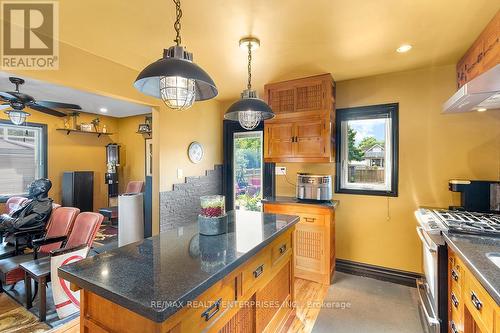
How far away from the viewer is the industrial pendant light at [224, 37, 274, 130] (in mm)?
1816

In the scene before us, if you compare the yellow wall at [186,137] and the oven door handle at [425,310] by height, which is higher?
the yellow wall at [186,137]

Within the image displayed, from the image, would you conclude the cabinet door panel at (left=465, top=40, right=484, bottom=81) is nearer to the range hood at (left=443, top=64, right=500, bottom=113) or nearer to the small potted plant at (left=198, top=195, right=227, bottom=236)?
the range hood at (left=443, top=64, right=500, bottom=113)

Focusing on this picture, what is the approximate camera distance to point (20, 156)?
453 cm

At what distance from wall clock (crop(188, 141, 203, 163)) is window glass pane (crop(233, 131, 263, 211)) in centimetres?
69

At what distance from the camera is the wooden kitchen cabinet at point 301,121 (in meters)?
2.90

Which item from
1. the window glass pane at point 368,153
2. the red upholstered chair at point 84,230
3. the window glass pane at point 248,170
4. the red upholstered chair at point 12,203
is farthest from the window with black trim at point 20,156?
the window glass pane at point 368,153

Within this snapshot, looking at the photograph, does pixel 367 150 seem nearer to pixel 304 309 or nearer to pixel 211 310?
pixel 304 309

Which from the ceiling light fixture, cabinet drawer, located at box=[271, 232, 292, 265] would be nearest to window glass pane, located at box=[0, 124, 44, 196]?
the ceiling light fixture

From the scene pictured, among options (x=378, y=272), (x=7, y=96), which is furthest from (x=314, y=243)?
(x=7, y=96)

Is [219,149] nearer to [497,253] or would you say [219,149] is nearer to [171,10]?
[171,10]

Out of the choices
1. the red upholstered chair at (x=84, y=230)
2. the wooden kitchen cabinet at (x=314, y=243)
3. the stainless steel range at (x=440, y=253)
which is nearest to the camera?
the stainless steel range at (x=440, y=253)

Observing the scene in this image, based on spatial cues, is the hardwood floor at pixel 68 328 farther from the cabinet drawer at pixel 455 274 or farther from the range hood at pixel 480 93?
the range hood at pixel 480 93

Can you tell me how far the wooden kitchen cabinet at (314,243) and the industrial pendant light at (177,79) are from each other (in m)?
1.91

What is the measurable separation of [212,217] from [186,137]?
2150 millimetres
